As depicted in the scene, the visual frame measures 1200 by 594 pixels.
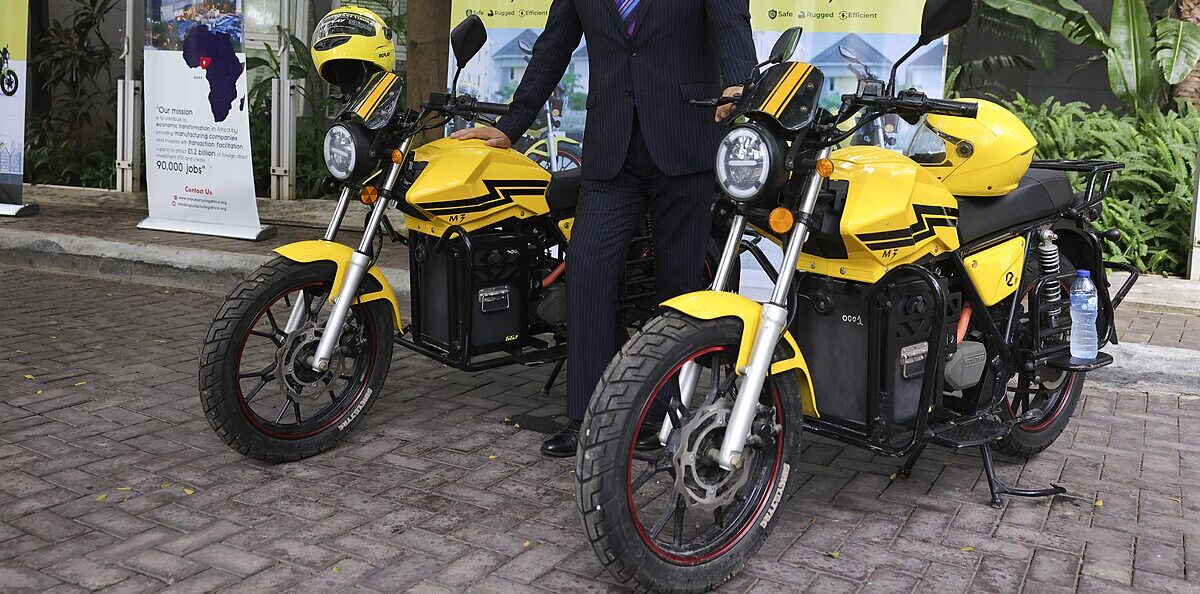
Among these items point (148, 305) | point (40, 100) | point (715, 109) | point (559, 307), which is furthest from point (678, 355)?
point (40, 100)

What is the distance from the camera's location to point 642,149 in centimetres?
398

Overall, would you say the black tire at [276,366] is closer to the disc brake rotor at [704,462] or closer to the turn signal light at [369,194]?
the turn signal light at [369,194]

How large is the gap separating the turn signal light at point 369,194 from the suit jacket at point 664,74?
761 millimetres

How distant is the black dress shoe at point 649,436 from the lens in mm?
3119

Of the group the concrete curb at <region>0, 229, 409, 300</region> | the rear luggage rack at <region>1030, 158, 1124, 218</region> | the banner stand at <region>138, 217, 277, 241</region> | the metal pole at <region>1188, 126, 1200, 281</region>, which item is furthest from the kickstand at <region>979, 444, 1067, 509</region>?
the banner stand at <region>138, 217, 277, 241</region>

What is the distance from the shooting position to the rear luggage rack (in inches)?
160

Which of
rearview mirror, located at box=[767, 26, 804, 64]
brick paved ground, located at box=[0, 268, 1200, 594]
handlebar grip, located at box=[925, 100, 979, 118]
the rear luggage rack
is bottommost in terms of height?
brick paved ground, located at box=[0, 268, 1200, 594]

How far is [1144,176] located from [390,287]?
5391 millimetres

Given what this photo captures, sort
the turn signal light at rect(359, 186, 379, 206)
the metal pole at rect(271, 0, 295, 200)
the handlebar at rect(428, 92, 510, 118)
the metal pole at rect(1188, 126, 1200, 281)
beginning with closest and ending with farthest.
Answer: the turn signal light at rect(359, 186, 379, 206)
the handlebar at rect(428, 92, 510, 118)
the metal pole at rect(1188, 126, 1200, 281)
the metal pole at rect(271, 0, 295, 200)

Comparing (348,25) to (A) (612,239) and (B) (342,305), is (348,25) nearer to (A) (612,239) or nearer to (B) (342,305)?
(B) (342,305)

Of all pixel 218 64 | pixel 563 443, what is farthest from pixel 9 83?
pixel 563 443

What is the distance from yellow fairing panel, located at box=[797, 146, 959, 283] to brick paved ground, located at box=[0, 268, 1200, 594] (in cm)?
81

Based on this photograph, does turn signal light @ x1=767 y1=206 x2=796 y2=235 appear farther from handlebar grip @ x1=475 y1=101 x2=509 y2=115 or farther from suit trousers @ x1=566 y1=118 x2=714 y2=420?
handlebar grip @ x1=475 y1=101 x2=509 y2=115

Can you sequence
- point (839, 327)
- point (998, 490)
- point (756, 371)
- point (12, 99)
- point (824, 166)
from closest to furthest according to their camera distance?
point (756, 371) → point (824, 166) → point (839, 327) → point (998, 490) → point (12, 99)
